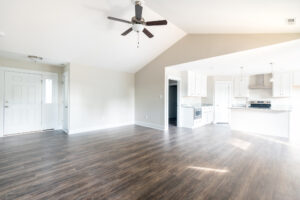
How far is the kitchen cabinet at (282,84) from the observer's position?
594 cm

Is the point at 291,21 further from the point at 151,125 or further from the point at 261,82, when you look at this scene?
the point at 151,125

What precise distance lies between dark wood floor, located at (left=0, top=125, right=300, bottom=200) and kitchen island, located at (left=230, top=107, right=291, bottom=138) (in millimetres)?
927

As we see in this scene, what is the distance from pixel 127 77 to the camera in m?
6.75

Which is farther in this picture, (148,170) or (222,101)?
(222,101)

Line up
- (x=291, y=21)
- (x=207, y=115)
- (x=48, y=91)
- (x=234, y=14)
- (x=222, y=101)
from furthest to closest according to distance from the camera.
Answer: (x=222, y=101) → (x=207, y=115) → (x=48, y=91) → (x=234, y=14) → (x=291, y=21)

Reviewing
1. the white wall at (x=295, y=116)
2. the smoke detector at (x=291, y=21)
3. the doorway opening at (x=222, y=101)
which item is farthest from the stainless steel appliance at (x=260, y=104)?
the smoke detector at (x=291, y=21)

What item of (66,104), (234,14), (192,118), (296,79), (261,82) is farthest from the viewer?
(261,82)

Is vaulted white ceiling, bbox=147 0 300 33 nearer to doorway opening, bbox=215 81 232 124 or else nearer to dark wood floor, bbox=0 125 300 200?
dark wood floor, bbox=0 125 300 200

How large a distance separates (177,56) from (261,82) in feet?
14.7

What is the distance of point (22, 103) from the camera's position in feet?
16.3

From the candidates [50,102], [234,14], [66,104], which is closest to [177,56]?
[234,14]

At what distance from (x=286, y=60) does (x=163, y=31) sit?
388 cm

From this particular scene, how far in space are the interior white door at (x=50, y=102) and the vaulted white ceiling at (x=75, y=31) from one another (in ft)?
4.20

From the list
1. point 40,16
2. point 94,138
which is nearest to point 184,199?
point 94,138
